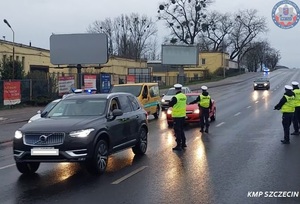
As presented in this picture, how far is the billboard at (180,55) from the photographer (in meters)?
71.6

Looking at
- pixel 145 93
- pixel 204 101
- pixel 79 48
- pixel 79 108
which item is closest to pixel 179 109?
pixel 79 108

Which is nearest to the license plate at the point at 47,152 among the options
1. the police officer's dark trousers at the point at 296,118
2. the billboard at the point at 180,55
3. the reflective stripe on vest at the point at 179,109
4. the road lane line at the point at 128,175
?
the road lane line at the point at 128,175

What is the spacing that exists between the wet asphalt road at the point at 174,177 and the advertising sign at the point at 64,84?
19.7 metres

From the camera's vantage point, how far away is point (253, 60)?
160 meters

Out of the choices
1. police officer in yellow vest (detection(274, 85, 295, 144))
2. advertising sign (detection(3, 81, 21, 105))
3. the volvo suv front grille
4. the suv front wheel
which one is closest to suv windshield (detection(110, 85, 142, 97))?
police officer in yellow vest (detection(274, 85, 295, 144))

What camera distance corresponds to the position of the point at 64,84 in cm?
3362

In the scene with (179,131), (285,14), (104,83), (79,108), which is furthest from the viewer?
(104,83)

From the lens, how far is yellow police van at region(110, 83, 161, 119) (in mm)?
22253

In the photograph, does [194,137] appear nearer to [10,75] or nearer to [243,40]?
[10,75]

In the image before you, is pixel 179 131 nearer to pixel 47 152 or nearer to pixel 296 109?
pixel 47 152

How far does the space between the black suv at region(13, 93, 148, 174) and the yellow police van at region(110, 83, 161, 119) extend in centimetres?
1058

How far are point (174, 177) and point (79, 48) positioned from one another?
30.4 m

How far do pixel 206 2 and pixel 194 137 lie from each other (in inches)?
3117

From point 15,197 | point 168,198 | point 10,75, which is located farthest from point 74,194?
point 10,75
